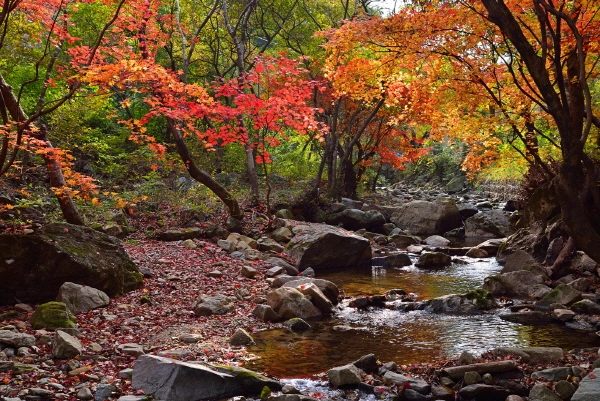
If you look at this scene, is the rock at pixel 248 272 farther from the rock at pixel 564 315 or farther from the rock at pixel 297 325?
the rock at pixel 564 315

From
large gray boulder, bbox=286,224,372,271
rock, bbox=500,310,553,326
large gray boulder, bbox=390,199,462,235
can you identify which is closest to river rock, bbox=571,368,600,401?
rock, bbox=500,310,553,326

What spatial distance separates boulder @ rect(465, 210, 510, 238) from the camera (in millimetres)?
18062

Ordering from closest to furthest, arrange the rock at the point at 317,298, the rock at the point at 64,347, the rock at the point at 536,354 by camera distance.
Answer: the rock at the point at 64,347
the rock at the point at 536,354
the rock at the point at 317,298

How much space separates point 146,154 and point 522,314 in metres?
14.1

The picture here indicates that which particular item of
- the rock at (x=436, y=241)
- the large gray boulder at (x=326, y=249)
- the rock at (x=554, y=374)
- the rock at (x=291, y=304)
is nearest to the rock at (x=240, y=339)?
the rock at (x=291, y=304)

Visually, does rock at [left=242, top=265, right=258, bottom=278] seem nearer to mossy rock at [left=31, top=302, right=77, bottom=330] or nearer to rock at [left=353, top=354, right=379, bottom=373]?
mossy rock at [left=31, top=302, right=77, bottom=330]

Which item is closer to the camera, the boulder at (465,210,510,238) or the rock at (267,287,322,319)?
the rock at (267,287,322,319)

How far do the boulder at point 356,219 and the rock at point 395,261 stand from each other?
4.23m

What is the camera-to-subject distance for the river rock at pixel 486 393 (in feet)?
17.0

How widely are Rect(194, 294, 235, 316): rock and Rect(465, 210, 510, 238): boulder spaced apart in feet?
40.7

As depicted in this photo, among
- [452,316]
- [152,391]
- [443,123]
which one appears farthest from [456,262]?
[152,391]

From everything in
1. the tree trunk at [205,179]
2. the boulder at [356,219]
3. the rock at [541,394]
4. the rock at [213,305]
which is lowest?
the rock at [541,394]

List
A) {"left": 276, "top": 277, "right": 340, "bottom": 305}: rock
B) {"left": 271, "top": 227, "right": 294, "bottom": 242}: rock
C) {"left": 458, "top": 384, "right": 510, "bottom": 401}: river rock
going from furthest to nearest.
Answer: {"left": 271, "top": 227, "right": 294, "bottom": 242}: rock, {"left": 276, "top": 277, "right": 340, "bottom": 305}: rock, {"left": 458, "top": 384, "right": 510, "bottom": 401}: river rock

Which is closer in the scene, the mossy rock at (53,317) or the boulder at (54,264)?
the mossy rock at (53,317)
